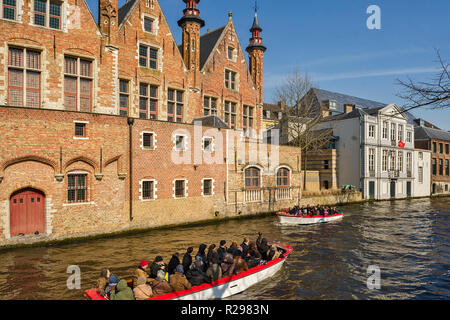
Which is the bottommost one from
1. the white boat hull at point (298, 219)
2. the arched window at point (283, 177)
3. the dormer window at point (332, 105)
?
the white boat hull at point (298, 219)

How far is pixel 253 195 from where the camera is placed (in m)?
26.8

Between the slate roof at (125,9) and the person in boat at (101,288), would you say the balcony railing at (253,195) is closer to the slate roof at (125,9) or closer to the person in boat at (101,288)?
the slate roof at (125,9)

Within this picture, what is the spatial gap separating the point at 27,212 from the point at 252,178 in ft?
53.4

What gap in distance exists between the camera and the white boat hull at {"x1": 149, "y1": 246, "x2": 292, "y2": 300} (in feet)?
30.5

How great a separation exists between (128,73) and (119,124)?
16.2 ft

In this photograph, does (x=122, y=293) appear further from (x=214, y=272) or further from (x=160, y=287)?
(x=214, y=272)

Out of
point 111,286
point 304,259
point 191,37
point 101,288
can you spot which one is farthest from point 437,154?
point 101,288

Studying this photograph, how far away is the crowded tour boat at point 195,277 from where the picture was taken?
8867 mm

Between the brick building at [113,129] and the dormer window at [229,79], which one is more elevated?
the dormer window at [229,79]

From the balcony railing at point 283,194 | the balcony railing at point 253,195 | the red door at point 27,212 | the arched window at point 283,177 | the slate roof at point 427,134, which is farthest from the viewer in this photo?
the slate roof at point 427,134

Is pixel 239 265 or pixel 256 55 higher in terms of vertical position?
pixel 256 55

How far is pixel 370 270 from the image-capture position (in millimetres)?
13516

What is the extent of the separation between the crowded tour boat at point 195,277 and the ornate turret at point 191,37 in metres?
17.1

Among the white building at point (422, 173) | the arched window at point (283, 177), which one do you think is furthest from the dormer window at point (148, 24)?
the white building at point (422, 173)
